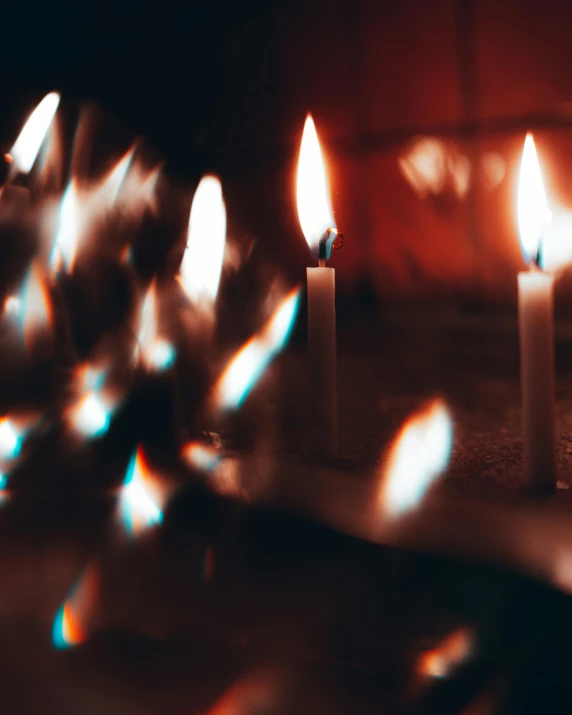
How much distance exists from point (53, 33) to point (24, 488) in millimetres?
1006

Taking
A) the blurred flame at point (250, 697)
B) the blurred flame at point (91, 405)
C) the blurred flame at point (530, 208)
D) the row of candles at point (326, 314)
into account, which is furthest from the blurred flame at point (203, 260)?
the blurred flame at point (250, 697)

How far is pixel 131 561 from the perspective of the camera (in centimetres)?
41

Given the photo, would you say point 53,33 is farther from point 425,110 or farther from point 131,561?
point 131,561

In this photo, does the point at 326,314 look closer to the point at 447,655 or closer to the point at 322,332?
the point at 322,332

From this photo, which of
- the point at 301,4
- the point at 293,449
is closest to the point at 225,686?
the point at 293,449

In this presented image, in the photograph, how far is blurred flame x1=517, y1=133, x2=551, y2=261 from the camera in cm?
39

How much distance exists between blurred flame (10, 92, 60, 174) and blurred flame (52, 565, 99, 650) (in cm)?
57

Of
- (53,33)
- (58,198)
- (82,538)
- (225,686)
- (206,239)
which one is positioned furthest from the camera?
(53,33)

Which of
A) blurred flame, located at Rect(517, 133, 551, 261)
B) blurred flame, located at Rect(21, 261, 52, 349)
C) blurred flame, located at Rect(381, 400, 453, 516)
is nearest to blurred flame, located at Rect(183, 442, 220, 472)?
blurred flame, located at Rect(381, 400, 453, 516)

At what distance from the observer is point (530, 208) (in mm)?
406

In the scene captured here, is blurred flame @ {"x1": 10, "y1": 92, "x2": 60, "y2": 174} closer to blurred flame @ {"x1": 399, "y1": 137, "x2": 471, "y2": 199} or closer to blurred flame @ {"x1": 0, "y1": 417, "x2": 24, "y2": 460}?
blurred flame @ {"x1": 0, "y1": 417, "x2": 24, "y2": 460}

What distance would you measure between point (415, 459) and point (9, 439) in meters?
0.36

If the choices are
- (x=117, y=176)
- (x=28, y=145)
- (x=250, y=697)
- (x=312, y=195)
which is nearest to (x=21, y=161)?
(x=28, y=145)

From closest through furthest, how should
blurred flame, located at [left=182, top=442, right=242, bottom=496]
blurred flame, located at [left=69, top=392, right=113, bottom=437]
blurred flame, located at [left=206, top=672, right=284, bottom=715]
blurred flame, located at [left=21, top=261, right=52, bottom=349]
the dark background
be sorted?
blurred flame, located at [left=206, top=672, right=284, bottom=715] < blurred flame, located at [left=182, top=442, right=242, bottom=496] < blurred flame, located at [left=69, top=392, right=113, bottom=437] < blurred flame, located at [left=21, top=261, right=52, bottom=349] < the dark background
